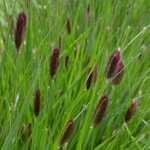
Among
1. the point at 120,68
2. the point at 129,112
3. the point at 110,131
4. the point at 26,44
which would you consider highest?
the point at 120,68

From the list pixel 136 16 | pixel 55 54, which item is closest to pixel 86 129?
pixel 55 54

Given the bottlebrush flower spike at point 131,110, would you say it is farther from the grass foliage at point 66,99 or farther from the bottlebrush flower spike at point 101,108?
the bottlebrush flower spike at point 101,108

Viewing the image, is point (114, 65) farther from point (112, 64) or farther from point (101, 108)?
point (101, 108)

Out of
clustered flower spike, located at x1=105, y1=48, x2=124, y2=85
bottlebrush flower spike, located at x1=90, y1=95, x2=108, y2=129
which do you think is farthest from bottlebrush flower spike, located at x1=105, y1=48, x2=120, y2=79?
bottlebrush flower spike, located at x1=90, y1=95, x2=108, y2=129

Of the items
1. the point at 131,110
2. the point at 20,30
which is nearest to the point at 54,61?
the point at 20,30

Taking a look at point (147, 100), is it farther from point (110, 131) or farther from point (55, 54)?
point (55, 54)

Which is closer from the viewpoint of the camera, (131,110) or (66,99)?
(131,110)

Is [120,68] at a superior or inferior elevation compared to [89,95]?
superior

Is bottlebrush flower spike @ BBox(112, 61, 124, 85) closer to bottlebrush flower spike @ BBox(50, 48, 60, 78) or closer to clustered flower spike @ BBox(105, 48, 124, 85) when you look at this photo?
clustered flower spike @ BBox(105, 48, 124, 85)
